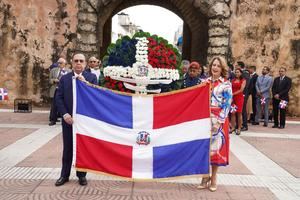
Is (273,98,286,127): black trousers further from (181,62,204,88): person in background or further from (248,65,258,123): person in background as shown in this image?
(181,62,204,88): person in background

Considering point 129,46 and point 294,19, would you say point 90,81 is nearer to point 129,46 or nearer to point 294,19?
point 129,46

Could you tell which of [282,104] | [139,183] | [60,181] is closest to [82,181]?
[60,181]

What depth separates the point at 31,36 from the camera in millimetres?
13250

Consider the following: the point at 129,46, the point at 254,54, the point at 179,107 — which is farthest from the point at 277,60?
the point at 179,107

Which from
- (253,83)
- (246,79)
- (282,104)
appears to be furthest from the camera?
(253,83)

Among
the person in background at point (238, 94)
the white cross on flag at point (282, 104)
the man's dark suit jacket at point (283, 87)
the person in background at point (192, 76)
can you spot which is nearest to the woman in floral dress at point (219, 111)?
the person in background at point (192, 76)

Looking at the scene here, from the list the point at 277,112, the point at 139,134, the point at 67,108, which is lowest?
the point at 277,112

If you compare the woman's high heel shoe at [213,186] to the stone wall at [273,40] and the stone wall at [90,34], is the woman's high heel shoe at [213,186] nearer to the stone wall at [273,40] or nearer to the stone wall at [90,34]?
the stone wall at [90,34]

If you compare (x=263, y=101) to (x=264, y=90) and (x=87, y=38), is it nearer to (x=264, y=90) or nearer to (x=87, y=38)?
(x=264, y=90)

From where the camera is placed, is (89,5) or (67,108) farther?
(89,5)

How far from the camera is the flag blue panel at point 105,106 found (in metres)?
5.02

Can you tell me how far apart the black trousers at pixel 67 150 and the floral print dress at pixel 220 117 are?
1667 millimetres

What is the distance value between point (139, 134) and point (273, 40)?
9.77m

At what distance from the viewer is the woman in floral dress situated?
507 cm
